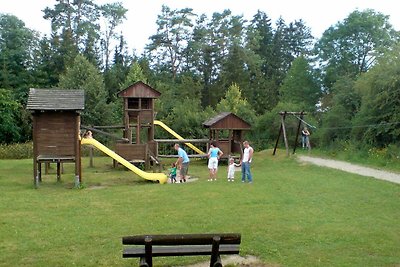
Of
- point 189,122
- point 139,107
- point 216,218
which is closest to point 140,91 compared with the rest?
point 139,107

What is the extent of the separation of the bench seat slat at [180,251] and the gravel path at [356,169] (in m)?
13.4

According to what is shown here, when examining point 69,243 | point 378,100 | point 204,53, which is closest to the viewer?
point 69,243

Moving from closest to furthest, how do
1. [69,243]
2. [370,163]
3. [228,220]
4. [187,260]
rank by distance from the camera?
[187,260], [69,243], [228,220], [370,163]

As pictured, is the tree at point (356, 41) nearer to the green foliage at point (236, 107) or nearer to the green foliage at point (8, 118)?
the green foliage at point (236, 107)

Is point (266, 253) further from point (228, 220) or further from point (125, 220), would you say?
point (125, 220)

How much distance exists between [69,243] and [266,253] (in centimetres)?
381

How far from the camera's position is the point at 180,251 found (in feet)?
23.6

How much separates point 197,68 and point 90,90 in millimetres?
19975

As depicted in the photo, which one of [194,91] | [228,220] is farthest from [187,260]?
[194,91]

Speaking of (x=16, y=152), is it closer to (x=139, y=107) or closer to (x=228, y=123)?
(x=139, y=107)

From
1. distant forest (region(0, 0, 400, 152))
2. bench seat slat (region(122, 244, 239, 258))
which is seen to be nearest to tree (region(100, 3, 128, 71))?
distant forest (region(0, 0, 400, 152))

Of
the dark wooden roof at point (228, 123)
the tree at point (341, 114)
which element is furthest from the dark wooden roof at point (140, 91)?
the tree at point (341, 114)

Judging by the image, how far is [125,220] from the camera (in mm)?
12000

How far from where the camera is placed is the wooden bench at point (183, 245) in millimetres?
6773
